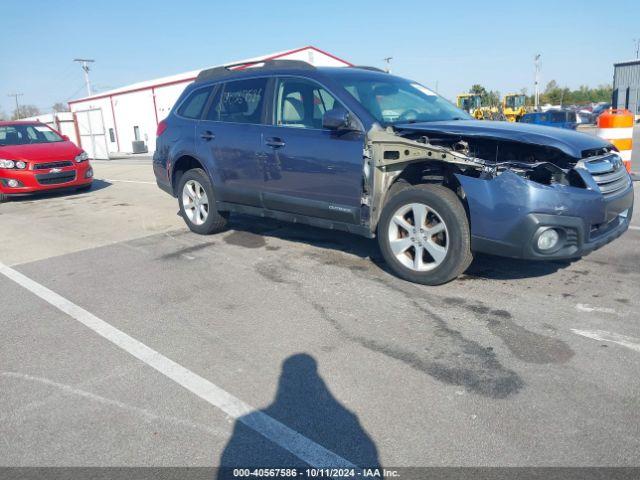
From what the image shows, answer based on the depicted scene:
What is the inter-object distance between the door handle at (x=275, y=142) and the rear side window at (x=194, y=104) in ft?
4.66

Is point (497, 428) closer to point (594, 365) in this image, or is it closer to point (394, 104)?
point (594, 365)

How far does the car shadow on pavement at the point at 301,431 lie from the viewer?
2.36m

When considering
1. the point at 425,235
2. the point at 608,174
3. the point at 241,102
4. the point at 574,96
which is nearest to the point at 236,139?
the point at 241,102

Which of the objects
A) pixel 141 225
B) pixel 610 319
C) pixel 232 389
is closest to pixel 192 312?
pixel 232 389

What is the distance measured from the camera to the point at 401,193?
438 centimetres

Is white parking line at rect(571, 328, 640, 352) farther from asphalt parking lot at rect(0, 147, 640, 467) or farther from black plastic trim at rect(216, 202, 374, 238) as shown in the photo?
black plastic trim at rect(216, 202, 374, 238)

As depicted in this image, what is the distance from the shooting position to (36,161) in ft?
33.0

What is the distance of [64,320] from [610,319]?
4.10 meters

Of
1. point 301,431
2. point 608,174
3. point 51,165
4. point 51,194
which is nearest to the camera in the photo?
point 301,431

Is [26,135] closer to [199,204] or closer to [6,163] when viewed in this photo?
[6,163]

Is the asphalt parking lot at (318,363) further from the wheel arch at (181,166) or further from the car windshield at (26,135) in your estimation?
the car windshield at (26,135)

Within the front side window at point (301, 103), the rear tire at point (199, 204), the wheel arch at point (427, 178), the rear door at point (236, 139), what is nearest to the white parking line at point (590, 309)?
the wheel arch at point (427, 178)

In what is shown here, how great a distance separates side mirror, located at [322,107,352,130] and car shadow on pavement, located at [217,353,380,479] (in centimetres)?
228

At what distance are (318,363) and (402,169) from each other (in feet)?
6.71
